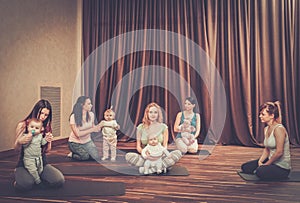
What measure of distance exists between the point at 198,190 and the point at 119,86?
322 centimetres

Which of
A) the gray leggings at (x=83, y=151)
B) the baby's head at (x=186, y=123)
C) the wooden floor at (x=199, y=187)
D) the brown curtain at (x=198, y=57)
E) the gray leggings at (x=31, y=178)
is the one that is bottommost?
the wooden floor at (x=199, y=187)

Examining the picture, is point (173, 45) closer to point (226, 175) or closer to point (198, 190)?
point (226, 175)

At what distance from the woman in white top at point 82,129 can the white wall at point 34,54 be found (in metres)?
0.86

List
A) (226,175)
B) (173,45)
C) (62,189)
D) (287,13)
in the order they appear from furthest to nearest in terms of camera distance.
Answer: (173,45)
(287,13)
(226,175)
(62,189)

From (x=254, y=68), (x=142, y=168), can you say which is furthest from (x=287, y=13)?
(x=142, y=168)

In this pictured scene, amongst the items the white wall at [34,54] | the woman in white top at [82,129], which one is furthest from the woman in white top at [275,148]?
the white wall at [34,54]

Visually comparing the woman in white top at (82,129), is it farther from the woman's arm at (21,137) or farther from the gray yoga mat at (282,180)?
the gray yoga mat at (282,180)

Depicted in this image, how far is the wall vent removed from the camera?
5130 millimetres

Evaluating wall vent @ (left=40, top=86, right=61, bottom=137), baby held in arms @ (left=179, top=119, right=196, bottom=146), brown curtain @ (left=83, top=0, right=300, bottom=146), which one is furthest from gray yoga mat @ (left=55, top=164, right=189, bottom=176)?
brown curtain @ (left=83, top=0, right=300, bottom=146)

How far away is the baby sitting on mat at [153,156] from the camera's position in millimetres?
3415

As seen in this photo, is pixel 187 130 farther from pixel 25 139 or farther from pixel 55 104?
pixel 25 139

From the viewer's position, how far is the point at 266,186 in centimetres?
297

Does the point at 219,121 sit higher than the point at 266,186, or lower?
higher

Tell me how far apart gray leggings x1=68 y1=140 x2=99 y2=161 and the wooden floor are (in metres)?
0.68
